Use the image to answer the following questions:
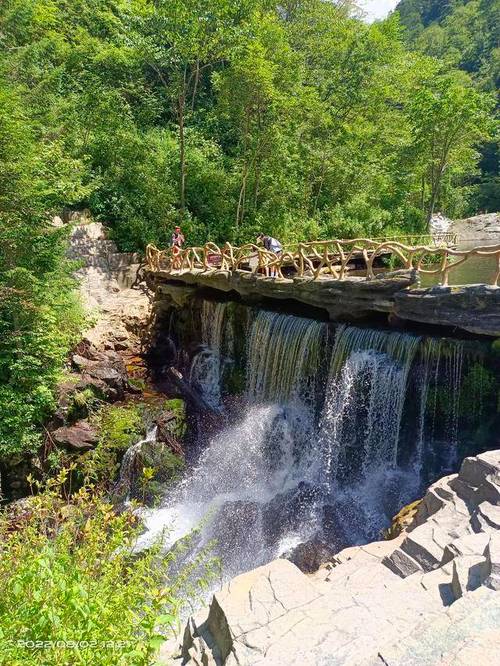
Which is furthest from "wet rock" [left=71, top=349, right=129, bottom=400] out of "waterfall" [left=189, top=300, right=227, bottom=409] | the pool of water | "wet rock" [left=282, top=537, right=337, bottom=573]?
the pool of water

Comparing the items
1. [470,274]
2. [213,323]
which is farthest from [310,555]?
[470,274]

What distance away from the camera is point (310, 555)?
8641 mm

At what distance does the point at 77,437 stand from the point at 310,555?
624 centimetres

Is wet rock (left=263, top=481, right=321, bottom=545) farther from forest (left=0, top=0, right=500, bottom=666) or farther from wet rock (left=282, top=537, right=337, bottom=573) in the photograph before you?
forest (left=0, top=0, right=500, bottom=666)

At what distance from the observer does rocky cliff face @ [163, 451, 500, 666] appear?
3297 mm

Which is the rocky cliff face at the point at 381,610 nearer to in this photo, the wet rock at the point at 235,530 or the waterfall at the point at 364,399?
the wet rock at the point at 235,530

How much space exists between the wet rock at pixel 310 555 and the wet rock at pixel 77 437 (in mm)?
5528

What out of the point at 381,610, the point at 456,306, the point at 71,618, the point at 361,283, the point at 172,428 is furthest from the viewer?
the point at 172,428

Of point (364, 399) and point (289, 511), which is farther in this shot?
point (364, 399)

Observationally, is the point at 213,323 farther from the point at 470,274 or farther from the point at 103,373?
the point at 470,274

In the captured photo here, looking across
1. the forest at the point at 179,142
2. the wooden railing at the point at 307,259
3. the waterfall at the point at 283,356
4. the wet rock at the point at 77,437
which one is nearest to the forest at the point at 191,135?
the forest at the point at 179,142

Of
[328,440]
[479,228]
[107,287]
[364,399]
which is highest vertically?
[479,228]

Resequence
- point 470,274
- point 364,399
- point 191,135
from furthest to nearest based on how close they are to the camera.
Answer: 1. point 191,135
2. point 470,274
3. point 364,399

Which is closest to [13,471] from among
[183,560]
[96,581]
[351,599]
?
[183,560]
